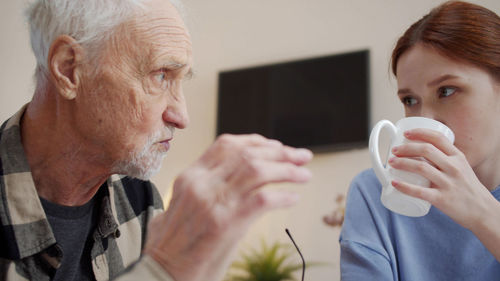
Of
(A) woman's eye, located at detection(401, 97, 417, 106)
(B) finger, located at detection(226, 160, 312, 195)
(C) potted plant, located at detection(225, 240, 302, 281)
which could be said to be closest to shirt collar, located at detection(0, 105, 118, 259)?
(B) finger, located at detection(226, 160, 312, 195)

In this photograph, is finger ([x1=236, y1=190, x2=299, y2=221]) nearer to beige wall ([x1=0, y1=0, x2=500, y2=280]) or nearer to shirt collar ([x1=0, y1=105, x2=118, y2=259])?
shirt collar ([x1=0, y1=105, x2=118, y2=259])

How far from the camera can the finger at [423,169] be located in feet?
3.12

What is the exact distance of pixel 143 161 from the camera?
1.10m

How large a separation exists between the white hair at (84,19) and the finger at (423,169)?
0.62 metres

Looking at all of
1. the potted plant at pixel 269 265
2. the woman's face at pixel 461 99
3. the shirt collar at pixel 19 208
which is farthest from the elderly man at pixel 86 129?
the potted plant at pixel 269 265

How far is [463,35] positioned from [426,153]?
1.08 feet

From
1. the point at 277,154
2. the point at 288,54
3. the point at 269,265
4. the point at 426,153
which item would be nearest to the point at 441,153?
the point at 426,153

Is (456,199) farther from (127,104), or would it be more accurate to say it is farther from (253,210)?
(127,104)

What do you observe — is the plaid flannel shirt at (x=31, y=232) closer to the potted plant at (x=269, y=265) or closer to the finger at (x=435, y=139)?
the finger at (x=435, y=139)

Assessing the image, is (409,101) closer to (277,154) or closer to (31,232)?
(277,154)

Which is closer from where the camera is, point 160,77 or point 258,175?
point 258,175

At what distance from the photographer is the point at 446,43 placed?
3.69ft

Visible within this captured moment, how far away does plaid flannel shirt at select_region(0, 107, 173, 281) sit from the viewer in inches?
38.0

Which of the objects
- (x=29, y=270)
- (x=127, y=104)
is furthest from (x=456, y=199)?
(x=29, y=270)
